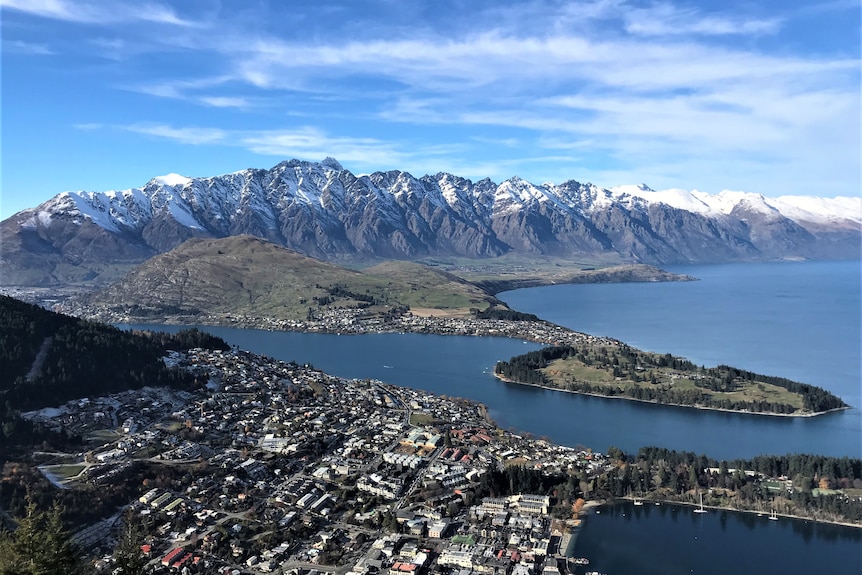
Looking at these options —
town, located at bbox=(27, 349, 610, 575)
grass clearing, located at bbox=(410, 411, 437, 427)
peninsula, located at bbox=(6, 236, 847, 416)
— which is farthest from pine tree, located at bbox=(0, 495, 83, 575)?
peninsula, located at bbox=(6, 236, 847, 416)

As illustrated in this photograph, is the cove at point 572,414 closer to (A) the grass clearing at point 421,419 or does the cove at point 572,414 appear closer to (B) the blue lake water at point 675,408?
(B) the blue lake water at point 675,408

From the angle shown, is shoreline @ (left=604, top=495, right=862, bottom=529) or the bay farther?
shoreline @ (left=604, top=495, right=862, bottom=529)

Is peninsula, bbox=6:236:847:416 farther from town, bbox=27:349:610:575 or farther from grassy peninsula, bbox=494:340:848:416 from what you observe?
town, bbox=27:349:610:575

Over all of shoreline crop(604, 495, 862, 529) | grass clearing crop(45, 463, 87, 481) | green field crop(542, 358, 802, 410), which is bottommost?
shoreline crop(604, 495, 862, 529)

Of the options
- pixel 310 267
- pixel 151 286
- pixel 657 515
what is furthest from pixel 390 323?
pixel 657 515

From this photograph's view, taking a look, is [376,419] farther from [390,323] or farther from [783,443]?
[390,323]

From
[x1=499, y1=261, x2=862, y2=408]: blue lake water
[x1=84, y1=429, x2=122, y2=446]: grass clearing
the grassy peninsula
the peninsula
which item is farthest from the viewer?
[x1=499, y1=261, x2=862, y2=408]: blue lake water
